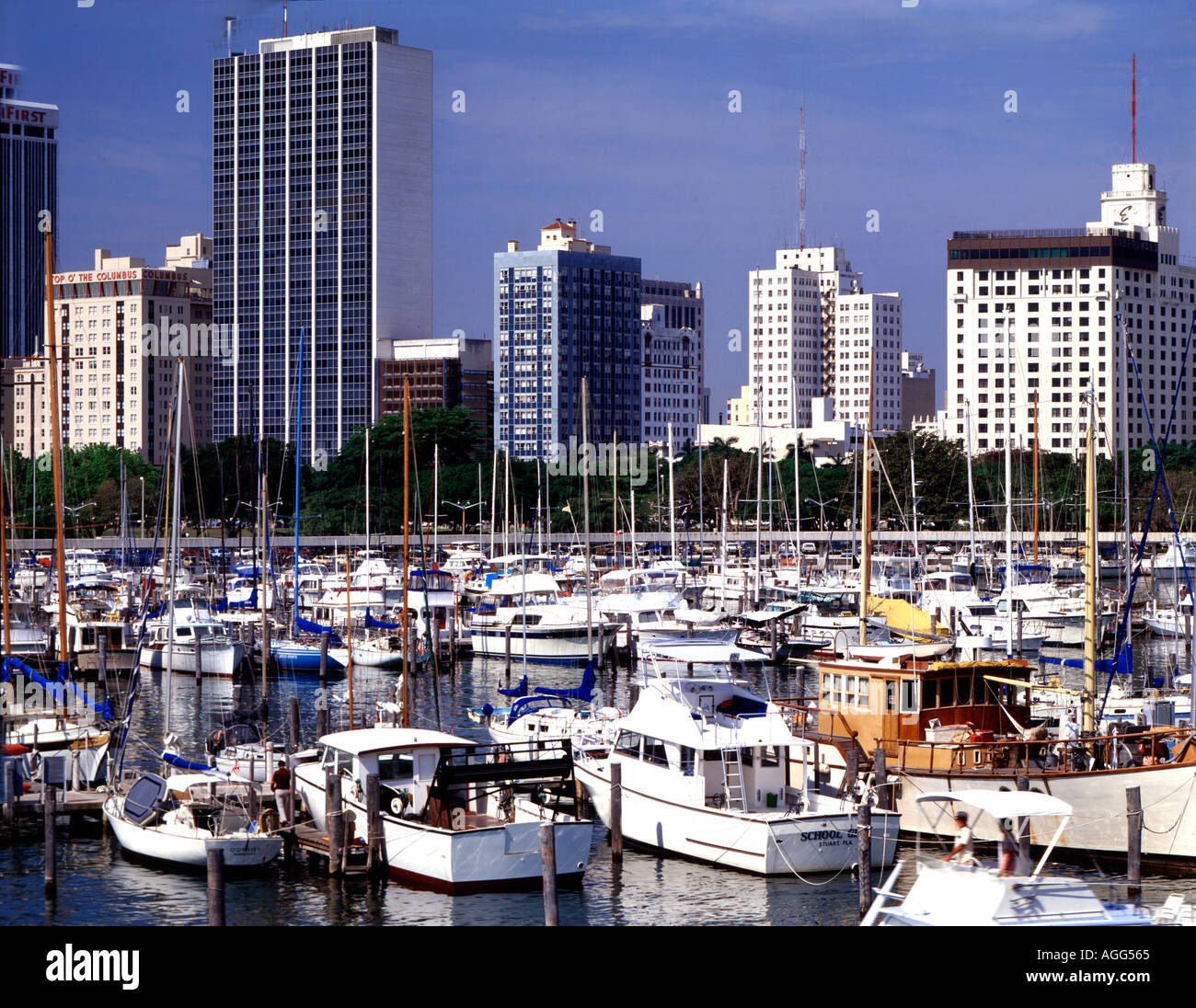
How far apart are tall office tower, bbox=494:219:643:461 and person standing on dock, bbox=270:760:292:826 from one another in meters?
115

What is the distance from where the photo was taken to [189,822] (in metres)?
16.6

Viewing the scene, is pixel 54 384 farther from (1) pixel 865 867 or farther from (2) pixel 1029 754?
(2) pixel 1029 754

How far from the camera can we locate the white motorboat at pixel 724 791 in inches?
631

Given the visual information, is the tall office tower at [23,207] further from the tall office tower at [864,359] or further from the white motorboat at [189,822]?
the tall office tower at [864,359]

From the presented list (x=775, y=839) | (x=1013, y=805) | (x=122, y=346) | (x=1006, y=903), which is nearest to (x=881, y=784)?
(x=775, y=839)

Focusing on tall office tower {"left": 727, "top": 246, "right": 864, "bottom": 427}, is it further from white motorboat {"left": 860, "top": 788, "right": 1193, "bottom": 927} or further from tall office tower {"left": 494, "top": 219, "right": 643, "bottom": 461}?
white motorboat {"left": 860, "top": 788, "right": 1193, "bottom": 927}

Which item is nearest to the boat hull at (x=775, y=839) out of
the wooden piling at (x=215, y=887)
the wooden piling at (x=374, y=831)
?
the wooden piling at (x=374, y=831)

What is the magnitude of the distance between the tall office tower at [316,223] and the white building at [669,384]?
2636cm

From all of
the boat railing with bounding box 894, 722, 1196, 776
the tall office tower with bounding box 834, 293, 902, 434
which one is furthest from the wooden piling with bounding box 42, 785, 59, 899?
the tall office tower with bounding box 834, 293, 902, 434

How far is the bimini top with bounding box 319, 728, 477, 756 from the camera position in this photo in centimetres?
1628

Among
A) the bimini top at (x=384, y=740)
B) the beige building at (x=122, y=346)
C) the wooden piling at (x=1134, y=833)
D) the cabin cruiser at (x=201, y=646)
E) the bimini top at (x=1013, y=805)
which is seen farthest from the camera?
Result: the beige building at (x=122, y=346)

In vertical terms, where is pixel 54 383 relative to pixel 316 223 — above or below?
below

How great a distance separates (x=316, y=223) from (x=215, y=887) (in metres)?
117
